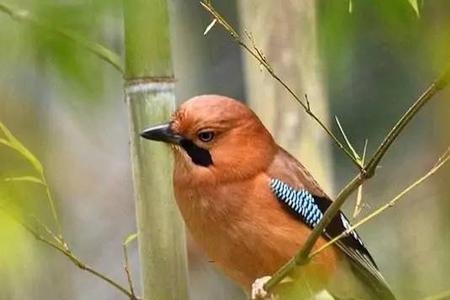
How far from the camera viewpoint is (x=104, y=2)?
842 mm

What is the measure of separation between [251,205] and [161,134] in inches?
12.2

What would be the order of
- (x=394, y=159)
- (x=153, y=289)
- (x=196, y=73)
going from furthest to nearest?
(x=196, y=73), (x=394, y=159), (x=153, y=289)

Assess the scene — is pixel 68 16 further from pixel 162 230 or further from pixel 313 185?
pixel 313 185

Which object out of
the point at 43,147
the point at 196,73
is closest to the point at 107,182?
the point at 196,73

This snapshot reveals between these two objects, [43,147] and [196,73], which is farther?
Result: [196,73]

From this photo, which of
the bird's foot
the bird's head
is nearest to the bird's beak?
the bird's head

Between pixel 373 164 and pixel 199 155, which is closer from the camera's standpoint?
pixel 373 164

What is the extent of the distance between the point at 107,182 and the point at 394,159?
3.02 feet

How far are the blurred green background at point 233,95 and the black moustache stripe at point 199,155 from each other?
141mm

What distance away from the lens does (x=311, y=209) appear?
1806mm

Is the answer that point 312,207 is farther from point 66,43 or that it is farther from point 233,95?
point 233,95

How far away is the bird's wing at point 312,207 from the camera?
180 centimetres

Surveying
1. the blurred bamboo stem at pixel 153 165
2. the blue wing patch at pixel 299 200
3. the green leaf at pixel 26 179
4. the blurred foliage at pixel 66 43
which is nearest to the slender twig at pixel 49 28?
the blurred foliage at pixel 66 43

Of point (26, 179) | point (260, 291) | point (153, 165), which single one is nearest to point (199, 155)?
point (153, 165)
